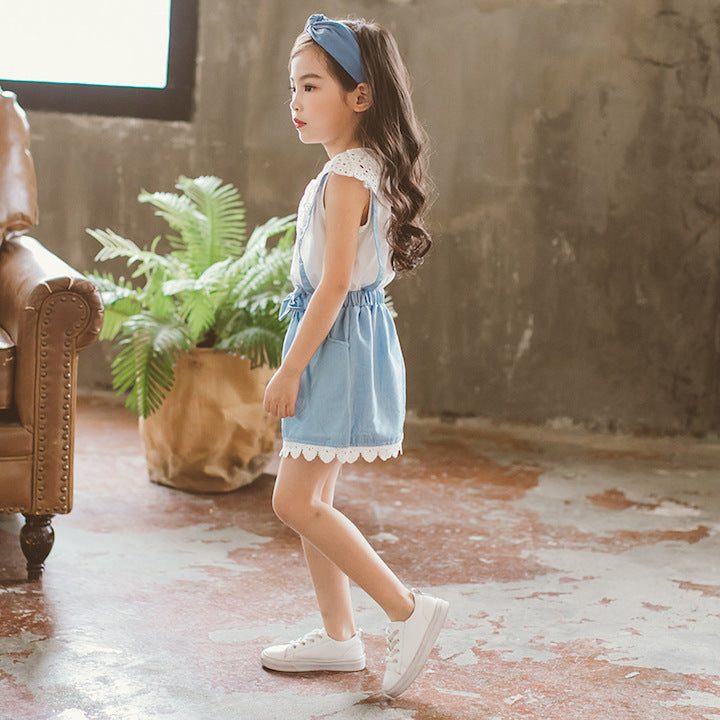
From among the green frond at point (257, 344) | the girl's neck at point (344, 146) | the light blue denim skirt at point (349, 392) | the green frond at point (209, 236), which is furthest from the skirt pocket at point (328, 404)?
the green frond at point (209, 236)

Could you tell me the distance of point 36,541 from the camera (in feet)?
8.54

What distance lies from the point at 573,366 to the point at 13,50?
2.90m

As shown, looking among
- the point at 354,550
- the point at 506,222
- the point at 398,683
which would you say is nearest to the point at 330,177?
the point at 354,550

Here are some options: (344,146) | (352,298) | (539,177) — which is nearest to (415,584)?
(352,298)

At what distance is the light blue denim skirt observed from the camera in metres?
1.95

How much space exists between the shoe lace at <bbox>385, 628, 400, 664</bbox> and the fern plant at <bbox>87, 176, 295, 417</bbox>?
4.62 feet

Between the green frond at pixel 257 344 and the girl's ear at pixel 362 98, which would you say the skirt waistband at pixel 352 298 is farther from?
the green frond at pixel 257 344

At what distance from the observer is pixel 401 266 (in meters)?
2.07

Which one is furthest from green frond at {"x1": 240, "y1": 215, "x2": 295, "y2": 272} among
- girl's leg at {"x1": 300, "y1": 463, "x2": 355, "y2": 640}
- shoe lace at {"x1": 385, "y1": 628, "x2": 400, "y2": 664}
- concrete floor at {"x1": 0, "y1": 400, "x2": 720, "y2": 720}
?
shoe lace at {"x1": 385, "y1": 628, "x2": 400, "y2": 664}

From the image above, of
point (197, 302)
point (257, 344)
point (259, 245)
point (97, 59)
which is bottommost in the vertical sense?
point (257, 344)

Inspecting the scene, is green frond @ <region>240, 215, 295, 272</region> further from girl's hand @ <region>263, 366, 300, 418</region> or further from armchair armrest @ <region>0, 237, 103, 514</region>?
girl's hand @ <region>263, 366, 300, 418</region>

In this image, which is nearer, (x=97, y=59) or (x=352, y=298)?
(x=352, y=298)

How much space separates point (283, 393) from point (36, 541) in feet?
3.42

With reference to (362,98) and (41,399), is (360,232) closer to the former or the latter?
(362,98)
